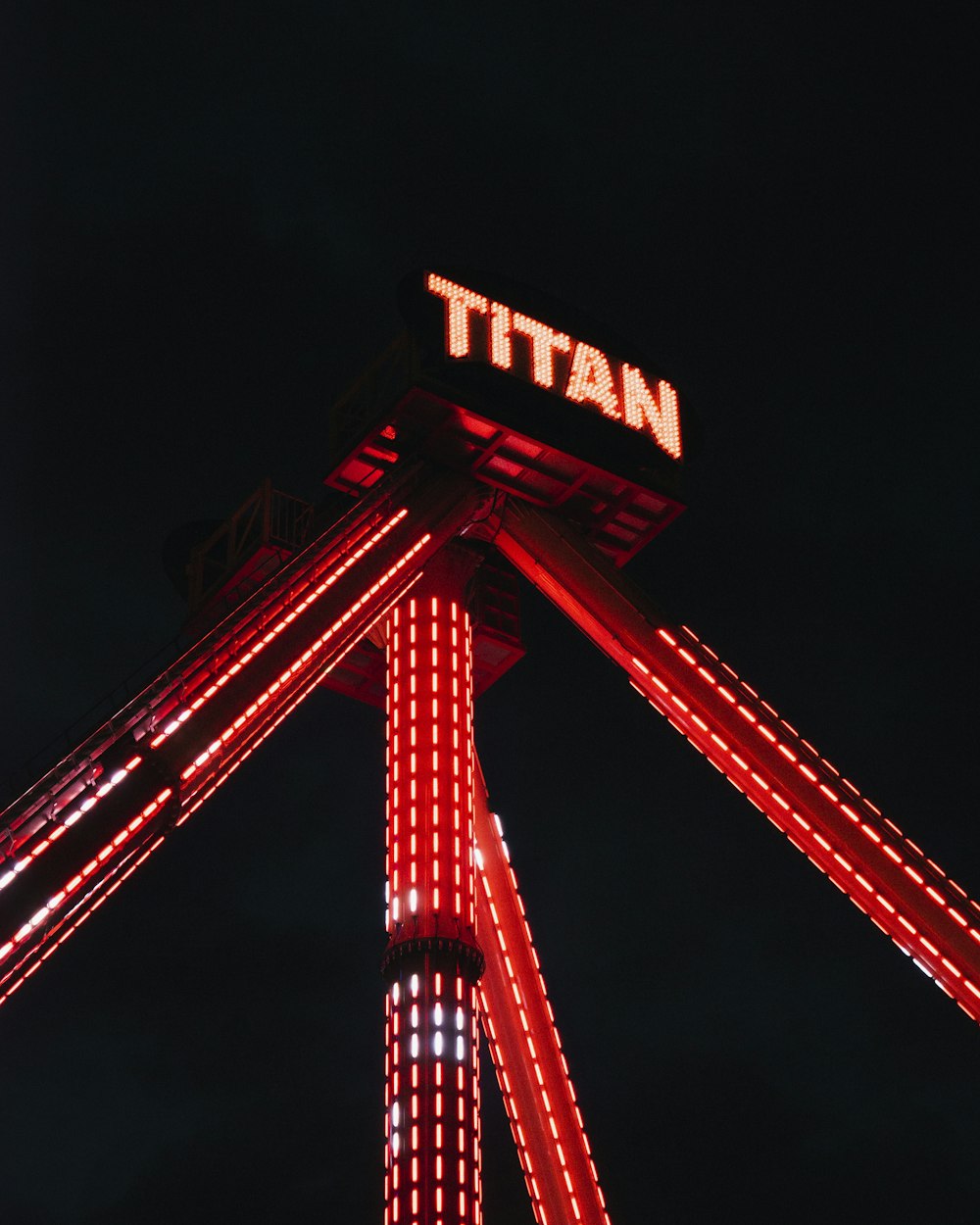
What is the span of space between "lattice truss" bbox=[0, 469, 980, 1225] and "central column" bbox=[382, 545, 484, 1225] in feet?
0.15

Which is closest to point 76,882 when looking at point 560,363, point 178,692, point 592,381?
point 178,692

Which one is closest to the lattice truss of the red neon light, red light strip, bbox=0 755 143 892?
red light strip, bbox=0 755 143 892

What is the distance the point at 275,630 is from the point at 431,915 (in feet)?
22.3

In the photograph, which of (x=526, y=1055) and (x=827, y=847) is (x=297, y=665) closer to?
(x=827, y=847)

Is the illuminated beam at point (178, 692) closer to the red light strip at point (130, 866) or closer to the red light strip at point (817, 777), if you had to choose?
the red light strip at point (130, 866)

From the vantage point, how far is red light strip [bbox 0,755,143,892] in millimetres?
26264

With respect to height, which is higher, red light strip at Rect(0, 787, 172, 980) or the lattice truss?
the lattice truss

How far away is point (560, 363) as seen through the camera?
42188 mm

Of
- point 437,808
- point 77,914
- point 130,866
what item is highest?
point 437,808

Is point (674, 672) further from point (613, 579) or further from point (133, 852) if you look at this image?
point (133, 852)

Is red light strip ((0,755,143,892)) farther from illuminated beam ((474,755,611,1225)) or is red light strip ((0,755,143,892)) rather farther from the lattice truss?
illuminated beam ((474,755,611,1225))

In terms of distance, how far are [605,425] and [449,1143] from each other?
16.5m

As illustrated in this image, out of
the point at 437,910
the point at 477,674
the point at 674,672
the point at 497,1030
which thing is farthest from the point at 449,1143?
the point at 477,674

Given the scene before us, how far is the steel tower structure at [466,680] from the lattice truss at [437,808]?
0.17ft
